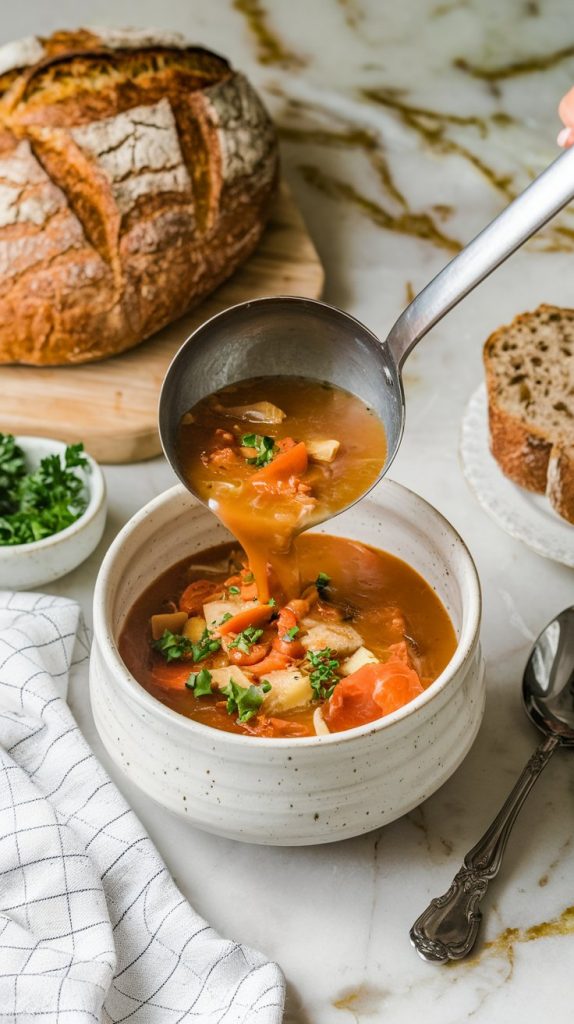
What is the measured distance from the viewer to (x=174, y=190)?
321 cm

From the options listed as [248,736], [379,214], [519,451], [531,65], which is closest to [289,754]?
[248,736]

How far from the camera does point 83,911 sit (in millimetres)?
1980

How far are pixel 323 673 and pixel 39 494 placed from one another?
97 centimetres

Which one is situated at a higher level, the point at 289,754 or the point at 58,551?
the point at 289,754

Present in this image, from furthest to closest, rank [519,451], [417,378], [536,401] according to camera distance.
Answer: [417,378] < [536,401] < [519,451]

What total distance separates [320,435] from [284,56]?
2.58 metres

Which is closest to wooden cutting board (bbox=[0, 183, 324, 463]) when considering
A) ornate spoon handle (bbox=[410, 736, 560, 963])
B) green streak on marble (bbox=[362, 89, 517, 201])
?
green streak on marble (bbox=[362, 89, 517, 201])

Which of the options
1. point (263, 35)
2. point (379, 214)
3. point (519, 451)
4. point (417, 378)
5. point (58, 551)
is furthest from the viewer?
point (263, 35)

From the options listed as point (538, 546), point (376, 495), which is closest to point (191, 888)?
point (376, 495)

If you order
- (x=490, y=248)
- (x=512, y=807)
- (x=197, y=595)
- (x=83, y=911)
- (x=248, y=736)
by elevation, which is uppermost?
(x=490, y=248)

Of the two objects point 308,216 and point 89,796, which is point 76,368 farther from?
point 89,796

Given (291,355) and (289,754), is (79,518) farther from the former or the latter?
(289,754)

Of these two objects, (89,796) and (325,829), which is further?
(89,796)

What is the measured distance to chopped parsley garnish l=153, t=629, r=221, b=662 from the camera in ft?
7.29
